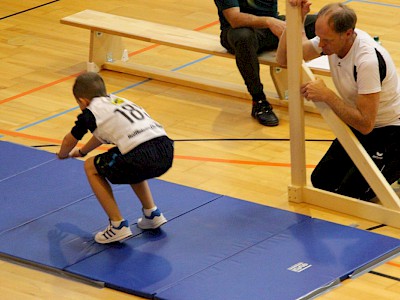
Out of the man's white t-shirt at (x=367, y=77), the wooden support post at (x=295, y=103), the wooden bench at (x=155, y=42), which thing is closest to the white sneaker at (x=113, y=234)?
the wooden support post at (x=295, y=103)

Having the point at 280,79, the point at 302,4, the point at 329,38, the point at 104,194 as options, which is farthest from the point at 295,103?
the point at 280,79

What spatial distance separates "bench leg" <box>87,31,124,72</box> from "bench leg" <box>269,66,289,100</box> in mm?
1637

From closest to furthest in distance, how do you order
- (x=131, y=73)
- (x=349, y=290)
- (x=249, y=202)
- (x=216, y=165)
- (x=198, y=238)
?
(x=349, y=290), (x=198, y=238), (x=249, y=202), (x=216, y=165), (x=131, y=73)

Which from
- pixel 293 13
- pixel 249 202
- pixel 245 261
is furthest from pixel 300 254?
pixel 293 13

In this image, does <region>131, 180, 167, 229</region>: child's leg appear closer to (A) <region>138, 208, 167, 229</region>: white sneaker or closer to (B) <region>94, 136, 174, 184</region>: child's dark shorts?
(A) <region>138, 208, 167, 229</region>: white sneaker

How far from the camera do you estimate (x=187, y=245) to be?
5.80 m

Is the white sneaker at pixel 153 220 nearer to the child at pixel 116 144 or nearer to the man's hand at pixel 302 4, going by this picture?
the child at pixel 116 144

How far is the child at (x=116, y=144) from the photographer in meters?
5.75

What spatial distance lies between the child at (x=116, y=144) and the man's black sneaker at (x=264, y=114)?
182 centimetres

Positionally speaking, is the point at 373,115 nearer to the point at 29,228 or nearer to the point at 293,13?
the point at 293,13

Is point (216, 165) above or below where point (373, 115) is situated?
below

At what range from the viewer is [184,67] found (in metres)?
8.78

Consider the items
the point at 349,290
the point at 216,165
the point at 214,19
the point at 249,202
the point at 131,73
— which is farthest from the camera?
the point at 214,19

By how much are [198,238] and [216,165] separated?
1.14 meters
